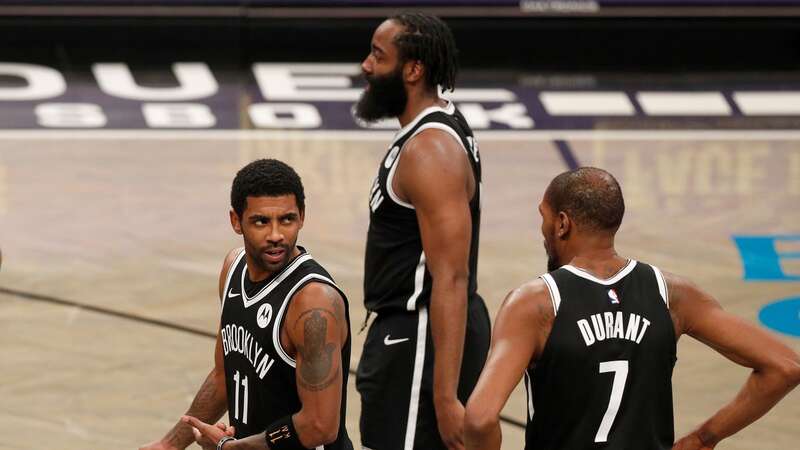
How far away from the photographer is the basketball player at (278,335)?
11.1 ft

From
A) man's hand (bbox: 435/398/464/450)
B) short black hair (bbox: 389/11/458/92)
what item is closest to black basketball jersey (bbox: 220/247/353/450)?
man's hand (bbox: 435/398/464/450)

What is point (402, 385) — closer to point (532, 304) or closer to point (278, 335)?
point (278, 335)

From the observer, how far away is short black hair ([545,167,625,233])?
326cm

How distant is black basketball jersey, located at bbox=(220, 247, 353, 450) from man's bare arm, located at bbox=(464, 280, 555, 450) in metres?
0.50

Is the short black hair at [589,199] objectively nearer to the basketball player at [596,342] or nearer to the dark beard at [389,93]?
the basketball player at [596,342]

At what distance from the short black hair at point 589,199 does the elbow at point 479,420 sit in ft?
1.61

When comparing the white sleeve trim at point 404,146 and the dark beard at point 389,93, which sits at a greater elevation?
the dark beard at point 389,93

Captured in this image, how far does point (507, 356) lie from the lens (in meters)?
3.11

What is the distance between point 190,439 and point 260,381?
0.41 meters

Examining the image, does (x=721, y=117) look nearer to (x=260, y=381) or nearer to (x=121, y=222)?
(x=121, y=222)

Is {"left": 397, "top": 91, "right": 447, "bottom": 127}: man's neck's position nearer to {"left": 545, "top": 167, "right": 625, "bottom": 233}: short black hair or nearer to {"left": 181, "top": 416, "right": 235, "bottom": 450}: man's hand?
{"left": 545, "top": 167, "right": 625, "bottom": 233}: short black hair

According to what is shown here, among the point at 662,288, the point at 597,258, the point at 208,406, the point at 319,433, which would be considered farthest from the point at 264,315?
the point at 662,288

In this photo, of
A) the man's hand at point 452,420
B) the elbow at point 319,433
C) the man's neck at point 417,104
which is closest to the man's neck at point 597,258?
the elbow at point 319,433

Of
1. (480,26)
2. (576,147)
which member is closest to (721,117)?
(576,147)
